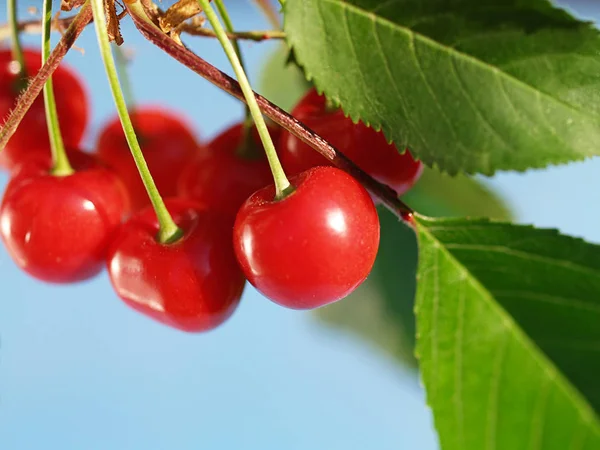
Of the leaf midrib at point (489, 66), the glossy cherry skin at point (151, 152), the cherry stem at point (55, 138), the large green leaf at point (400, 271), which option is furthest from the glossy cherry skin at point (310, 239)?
the large green leaf at point (400, 271)

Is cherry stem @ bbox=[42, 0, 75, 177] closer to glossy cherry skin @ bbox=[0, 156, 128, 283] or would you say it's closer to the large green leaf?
glossy cherry skin @ bbox=[0, 156, 128, 283]

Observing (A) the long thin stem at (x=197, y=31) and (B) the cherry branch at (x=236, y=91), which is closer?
(B) the cherry branch at (x=236, y=91)

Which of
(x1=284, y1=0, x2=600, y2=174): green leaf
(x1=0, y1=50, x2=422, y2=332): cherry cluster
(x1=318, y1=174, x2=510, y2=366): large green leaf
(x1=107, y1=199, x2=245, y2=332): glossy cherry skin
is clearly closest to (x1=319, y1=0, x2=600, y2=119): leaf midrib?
(x1=284, y1=0, x2=600, y2=174): green leaf

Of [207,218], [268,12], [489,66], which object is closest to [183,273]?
[207,218]

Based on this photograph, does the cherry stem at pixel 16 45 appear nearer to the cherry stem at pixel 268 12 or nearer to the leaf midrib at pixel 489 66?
the cherry stem at pixel 268 12

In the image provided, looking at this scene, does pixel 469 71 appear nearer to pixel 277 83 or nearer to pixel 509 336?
pixel 509 336

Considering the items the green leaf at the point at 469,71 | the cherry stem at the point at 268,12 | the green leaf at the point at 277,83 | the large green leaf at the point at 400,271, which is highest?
the green leaf at the point at 469,71
